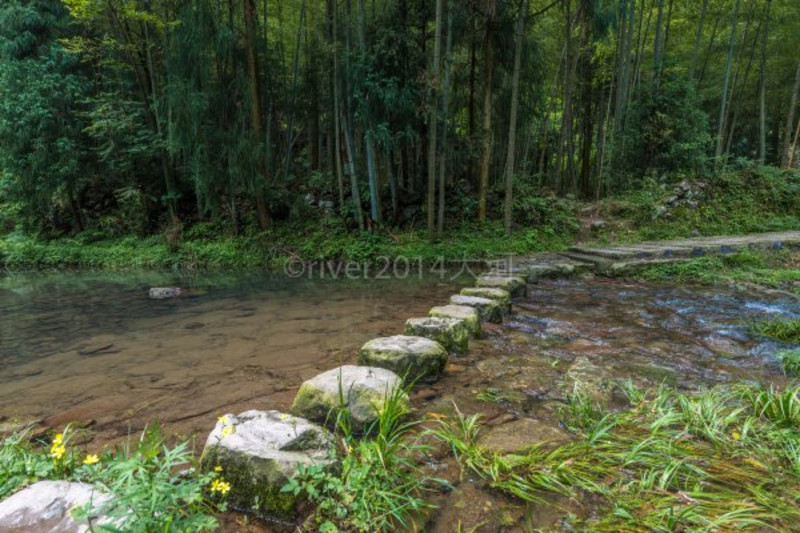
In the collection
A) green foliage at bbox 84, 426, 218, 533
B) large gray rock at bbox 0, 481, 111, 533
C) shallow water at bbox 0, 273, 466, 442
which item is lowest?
shallow water at bbox 0, 273, 466, 442

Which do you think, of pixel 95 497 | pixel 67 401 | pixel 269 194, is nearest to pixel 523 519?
pixel 95 497

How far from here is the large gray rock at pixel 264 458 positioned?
1405 mm

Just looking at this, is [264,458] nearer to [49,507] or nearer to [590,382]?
[49,507]

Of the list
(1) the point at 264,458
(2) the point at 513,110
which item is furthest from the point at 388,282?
(1) the point at 264,458

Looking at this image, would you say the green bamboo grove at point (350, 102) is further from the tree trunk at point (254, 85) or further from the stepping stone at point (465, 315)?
the stepping stone at point (465, 315)

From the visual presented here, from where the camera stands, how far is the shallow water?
2531mm

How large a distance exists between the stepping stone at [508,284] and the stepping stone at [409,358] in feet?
7.27

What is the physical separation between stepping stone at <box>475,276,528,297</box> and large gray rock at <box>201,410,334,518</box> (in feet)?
11.0

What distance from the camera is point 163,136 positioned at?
1166 cm

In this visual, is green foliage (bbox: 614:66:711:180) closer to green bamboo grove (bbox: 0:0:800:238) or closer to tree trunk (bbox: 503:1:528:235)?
green bamboo grove (bbox: 0:0:800:238)

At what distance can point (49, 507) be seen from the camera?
4.09 feet

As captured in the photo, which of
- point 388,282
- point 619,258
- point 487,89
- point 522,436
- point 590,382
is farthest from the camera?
point 487,89

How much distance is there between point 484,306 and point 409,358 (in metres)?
1.44

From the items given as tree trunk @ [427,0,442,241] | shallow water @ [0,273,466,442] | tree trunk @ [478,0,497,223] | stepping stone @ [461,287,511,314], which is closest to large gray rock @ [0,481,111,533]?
shallow water @ [0,273,466,442]
